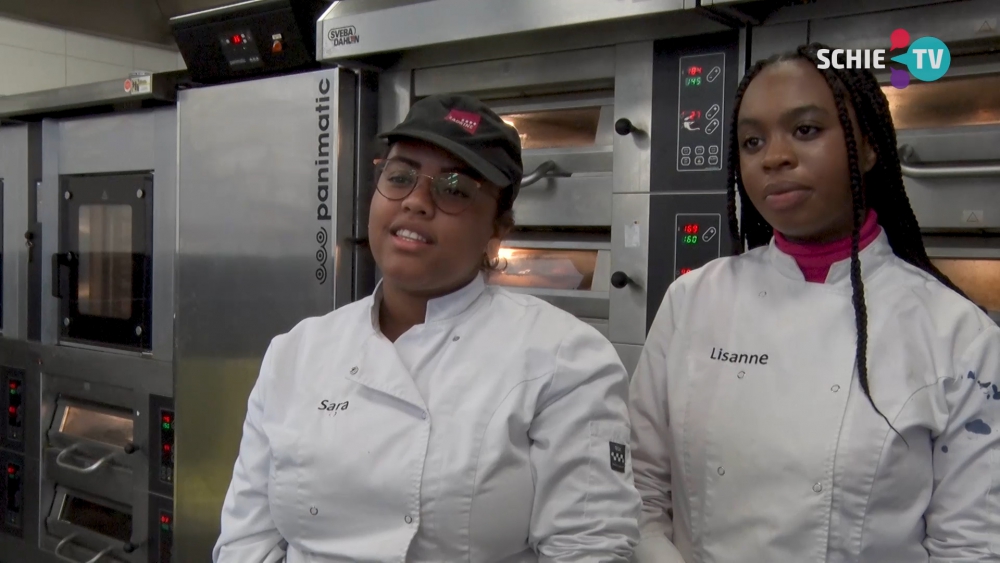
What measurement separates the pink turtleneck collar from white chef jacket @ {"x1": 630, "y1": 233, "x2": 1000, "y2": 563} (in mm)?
15

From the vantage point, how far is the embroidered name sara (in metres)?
1.22

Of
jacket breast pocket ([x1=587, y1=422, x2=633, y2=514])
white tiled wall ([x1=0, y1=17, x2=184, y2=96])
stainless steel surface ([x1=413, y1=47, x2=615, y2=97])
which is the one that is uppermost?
white tiled wall ([x1=0, y1=17, x2=184, y2=96])

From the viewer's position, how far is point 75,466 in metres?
2.77

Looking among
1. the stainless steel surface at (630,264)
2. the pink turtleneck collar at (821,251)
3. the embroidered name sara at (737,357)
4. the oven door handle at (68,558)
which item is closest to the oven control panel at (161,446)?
the oven door handle at (68,558)

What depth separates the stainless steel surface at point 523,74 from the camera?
177cm

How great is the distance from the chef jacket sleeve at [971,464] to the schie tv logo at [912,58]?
544 millimetres

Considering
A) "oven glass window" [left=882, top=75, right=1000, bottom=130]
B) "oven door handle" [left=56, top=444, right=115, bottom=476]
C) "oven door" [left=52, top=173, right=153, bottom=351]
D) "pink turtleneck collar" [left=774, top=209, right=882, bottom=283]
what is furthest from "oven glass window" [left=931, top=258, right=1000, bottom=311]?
"oven door handle" [left=56, top=444, right=115, bottom=476]

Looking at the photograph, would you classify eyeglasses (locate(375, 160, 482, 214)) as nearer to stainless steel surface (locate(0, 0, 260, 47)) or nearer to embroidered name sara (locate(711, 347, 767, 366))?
embroidered name sara (locate(711, 347, 767, 366))

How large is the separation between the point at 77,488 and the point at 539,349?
7.63 ft

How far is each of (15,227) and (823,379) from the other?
2.91 m

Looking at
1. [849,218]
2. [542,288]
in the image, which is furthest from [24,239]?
[849,218]

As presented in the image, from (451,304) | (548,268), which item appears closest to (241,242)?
(548,268)

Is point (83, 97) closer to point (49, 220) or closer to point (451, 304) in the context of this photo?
point (49, 220)

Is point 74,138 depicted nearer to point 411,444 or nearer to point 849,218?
point 411,444
